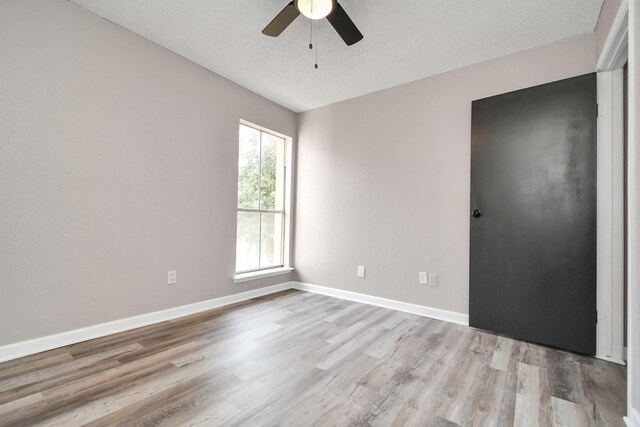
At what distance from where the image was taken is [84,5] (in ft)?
6.90

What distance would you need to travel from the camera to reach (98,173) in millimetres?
2213

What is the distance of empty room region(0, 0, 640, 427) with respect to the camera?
156 cm

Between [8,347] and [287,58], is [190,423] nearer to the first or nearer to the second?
[8,347]

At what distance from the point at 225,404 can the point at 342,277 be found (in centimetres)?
226

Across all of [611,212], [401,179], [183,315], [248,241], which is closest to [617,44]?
[611,212]

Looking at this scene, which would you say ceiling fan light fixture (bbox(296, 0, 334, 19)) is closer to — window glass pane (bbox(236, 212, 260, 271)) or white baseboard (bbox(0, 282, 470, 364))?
window glass pane (bbox(236, 212, 260, 271))

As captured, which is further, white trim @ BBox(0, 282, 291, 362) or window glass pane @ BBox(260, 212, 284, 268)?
window glass pane @ BBox(260, 212, 284, 268)

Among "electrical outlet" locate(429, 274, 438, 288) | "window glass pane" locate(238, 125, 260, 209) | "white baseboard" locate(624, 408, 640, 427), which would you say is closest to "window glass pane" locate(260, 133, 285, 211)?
"window glass pane" locate(238, 125, 260, 209)

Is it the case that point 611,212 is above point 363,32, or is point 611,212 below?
below

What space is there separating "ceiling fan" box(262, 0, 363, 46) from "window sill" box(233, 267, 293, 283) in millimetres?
2462

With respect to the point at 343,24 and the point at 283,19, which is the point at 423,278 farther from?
the point at 283,19

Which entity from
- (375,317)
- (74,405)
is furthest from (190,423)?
(375,317)

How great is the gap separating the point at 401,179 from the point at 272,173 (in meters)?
1.75

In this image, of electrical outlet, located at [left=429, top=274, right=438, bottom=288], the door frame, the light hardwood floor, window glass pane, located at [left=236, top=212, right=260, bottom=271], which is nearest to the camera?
the light hardwood floor
